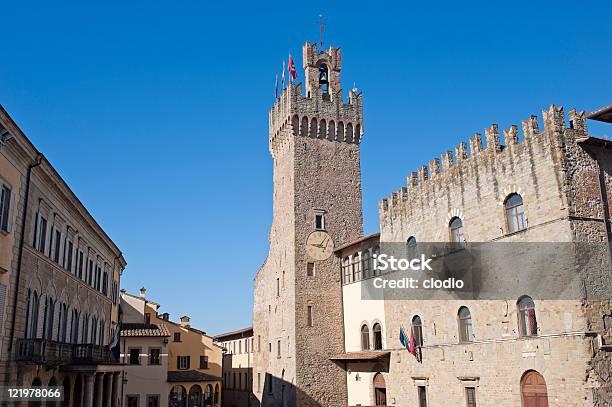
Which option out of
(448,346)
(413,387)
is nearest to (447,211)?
(448,346)

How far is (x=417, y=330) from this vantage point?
28.1m

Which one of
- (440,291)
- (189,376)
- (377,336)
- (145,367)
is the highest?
(440,291)

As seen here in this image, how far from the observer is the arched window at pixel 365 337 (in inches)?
1293

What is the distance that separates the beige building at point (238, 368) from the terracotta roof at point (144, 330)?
1038 cm

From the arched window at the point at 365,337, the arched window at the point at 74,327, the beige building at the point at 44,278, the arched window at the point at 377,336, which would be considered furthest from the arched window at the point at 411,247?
the arched window at the point at 74,327

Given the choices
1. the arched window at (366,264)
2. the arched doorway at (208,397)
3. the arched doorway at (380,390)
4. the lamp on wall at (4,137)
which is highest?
the lamp on wall at (4,137)

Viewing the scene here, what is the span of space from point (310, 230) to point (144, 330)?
1532 cm

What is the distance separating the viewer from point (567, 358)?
63.7 ft

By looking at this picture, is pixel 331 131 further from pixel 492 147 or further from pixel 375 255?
pixel 492 147

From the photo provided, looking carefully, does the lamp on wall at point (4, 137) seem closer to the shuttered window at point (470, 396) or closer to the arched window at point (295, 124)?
the shuttered window at point (470, 396)

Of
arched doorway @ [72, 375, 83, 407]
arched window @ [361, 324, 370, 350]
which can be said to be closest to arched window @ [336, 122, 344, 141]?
arched window @ [361, 324, 370, 350]

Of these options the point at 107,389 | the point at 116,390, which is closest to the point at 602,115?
the point at 107,389

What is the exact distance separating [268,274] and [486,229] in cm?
2058

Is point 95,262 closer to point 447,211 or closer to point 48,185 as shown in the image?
point 48,185
